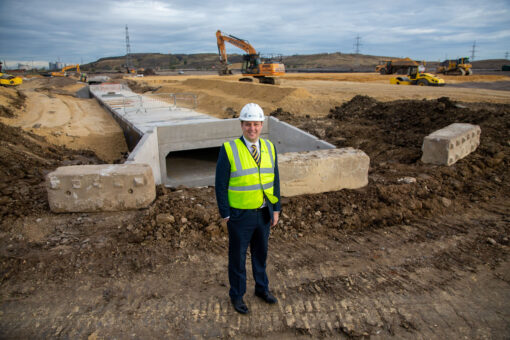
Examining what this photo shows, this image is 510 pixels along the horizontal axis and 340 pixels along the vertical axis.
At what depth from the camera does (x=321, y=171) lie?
572 cm

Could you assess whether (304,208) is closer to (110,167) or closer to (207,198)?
(207,198)

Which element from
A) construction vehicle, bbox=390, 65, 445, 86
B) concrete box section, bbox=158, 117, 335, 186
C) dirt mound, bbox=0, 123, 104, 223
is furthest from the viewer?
construction vehicle, bbox=390, 65, 445, 86

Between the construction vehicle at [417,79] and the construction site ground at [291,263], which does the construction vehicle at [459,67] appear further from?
the construction site ground at [291,263]

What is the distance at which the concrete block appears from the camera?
6934 millimetres

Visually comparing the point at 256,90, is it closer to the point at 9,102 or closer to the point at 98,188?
the point at 9,102

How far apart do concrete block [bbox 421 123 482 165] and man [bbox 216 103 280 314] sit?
17.2 feet

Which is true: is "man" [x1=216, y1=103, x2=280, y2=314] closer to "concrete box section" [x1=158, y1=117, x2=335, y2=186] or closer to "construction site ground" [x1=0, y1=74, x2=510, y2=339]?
"construction site ground" [x1=0, y1=74, x2=510, y2=339]

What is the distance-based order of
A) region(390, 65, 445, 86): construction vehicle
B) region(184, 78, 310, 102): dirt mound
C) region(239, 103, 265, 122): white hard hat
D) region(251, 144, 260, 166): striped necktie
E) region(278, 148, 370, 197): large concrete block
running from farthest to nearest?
1. region(390, 65, 445, 86): construction vehicle
2. region(184, 78, 310, 102): dirt mound
3. region(278, 148, 370, 197): large concrete block
4. region(251, 144, 260, 166): striped necktie
5. region(239, 103, 265, 122): white hard hat

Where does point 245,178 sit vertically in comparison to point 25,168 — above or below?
above

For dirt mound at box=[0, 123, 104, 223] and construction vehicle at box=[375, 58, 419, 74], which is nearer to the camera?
dirt mound at box=[0, 123, 104, 223]

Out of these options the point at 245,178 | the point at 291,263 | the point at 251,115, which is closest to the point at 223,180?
the point at 245,178

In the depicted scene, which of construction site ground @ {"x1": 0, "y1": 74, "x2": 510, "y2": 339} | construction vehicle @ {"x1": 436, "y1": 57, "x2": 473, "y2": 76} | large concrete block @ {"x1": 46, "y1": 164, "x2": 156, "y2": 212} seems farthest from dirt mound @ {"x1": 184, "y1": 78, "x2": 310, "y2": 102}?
construction vehicle @ {"x1": 436, "y1": 57, "x2": 473, "y2": 76}

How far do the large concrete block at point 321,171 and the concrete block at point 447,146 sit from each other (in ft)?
6.75

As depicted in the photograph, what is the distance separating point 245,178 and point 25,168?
5863mm
